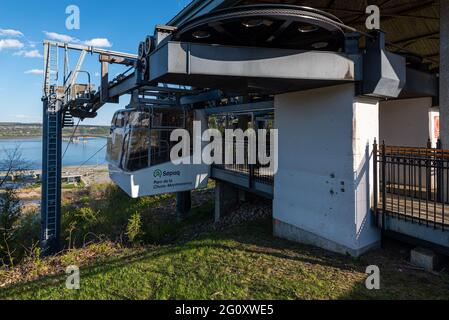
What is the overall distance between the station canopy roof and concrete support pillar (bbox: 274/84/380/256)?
12.1 feet

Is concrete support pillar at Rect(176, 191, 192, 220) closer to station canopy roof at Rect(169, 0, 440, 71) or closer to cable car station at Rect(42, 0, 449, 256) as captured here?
cable car station at Rect(42, 0, 449, 256)

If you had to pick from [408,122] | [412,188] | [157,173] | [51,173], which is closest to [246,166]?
[157,173]

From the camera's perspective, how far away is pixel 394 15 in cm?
898

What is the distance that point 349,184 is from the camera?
6.12 meters

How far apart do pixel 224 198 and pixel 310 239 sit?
672 centimetres

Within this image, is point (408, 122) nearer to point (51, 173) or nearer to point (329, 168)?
point (329, 168)

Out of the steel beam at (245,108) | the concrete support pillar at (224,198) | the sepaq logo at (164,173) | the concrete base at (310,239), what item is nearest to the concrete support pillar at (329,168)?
the concrete base at (310,239)

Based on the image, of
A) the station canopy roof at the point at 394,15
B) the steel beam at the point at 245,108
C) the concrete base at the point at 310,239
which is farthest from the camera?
the steel beam at the point at 245,108

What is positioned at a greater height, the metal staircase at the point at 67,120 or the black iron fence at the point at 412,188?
the metal staircase at the point at 67,120

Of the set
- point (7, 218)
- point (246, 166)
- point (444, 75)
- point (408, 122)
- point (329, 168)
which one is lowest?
point (7, 218)

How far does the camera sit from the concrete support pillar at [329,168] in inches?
240

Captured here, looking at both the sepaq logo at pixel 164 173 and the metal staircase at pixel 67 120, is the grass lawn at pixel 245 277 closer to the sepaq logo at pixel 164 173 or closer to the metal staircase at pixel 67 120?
the sepaq logo at pixel 164 173

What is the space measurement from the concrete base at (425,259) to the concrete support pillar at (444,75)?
2824 millimetres

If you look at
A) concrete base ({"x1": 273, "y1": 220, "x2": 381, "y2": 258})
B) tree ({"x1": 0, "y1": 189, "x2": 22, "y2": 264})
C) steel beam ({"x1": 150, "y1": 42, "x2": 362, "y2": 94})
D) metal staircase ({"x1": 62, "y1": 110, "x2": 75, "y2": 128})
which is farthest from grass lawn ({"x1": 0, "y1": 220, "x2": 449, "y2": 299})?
metal staircase ({"x1": 62, "y1": 110, "x2": 75, "y2": 128})
